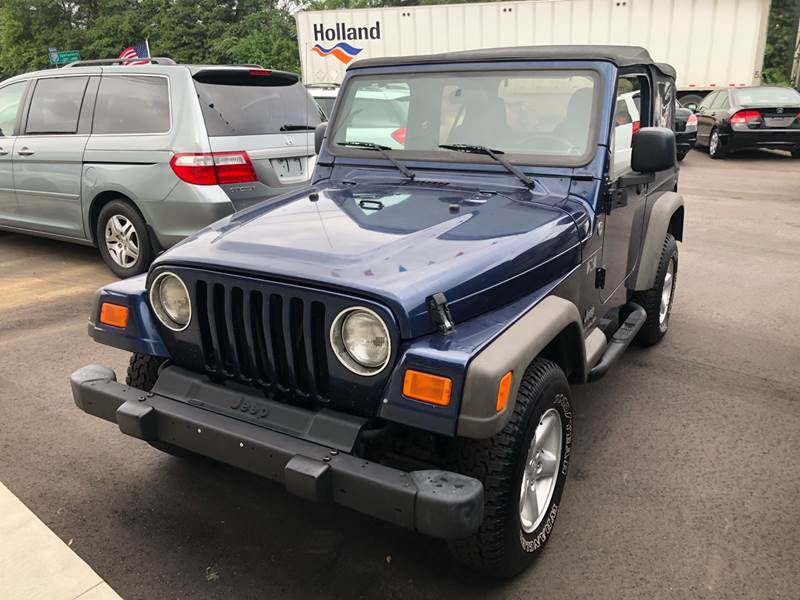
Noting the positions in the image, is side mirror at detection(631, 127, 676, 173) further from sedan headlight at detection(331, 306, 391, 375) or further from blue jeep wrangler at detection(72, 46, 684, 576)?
sedan headlight at detection(331, 306, 391, 375)

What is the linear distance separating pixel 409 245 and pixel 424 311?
41 centimetres

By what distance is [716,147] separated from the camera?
48.1 feet

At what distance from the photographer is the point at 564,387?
2.63 meters

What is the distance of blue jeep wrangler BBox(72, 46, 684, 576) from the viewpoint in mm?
2176

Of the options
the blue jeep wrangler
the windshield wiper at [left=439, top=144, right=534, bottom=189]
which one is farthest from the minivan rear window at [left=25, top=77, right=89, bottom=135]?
the windshield wiper at [left=439, top=144, right=534, bottom=189]

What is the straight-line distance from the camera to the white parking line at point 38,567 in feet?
8.28

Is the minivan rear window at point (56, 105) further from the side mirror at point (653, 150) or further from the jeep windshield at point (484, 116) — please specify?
the side mirror at point (653, 150)

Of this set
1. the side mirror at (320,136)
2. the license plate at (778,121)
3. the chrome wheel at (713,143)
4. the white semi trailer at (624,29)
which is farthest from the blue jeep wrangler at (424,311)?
the white semi trailer at (624,29)

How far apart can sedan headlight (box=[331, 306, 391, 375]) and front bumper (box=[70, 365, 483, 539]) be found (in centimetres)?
21

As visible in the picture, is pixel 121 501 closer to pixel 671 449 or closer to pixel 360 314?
pixel 360 314

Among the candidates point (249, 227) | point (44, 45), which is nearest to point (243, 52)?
point (44, 45)

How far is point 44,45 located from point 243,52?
12.7 m

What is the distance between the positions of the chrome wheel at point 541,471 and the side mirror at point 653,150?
1373 mm

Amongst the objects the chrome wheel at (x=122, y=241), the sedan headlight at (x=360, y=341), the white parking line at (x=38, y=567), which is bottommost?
the white parking line at (x=38, y=567)
